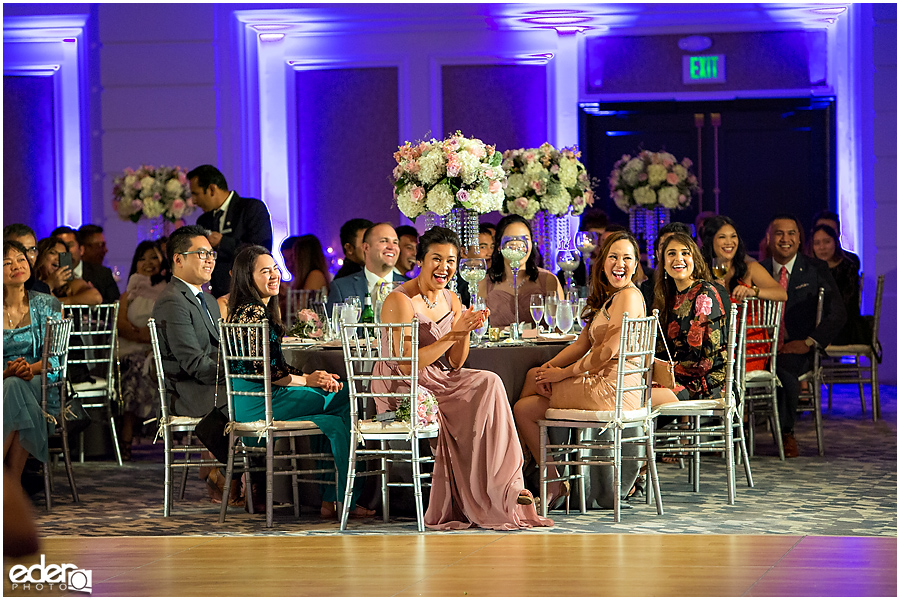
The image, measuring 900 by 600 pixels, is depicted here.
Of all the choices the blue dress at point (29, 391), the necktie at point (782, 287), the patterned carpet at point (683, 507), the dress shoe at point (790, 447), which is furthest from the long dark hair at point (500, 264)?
the blue dress at point (29, 391)

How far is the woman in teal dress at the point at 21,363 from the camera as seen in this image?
221 inches

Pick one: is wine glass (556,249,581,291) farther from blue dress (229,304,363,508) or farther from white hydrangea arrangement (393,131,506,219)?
blue dress (229,304,363,508)

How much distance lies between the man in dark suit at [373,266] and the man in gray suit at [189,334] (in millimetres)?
1152

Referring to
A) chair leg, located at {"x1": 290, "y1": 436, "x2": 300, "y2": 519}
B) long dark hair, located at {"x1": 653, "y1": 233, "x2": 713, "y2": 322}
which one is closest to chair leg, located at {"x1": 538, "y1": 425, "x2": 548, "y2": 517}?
chair leg, located at {"x1": 290, "y1": 436, "x2": 300, "y2": 519}

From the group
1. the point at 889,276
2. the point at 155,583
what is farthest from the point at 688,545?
the point at 889,276

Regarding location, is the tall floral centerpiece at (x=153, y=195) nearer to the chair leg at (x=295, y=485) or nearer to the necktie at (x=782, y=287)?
the chair leg at (x=295, y=485)

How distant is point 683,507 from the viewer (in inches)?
209

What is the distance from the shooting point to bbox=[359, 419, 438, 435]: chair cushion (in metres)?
4.80

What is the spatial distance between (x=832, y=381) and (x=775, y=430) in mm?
1833

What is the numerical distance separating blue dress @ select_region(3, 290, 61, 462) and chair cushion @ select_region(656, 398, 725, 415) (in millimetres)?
3142

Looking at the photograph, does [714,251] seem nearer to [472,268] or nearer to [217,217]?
[472,268]

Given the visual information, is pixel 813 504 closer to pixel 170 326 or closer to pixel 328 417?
pixel 328 417

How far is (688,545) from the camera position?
171 inches

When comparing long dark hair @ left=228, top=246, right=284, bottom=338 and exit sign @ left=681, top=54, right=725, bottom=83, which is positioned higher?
exit sign @ left=681, top=54, right=725, bottom=83
